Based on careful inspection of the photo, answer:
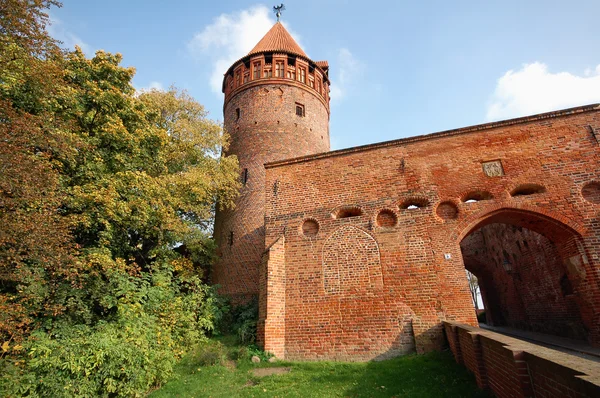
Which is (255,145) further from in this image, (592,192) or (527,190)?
(592,192)

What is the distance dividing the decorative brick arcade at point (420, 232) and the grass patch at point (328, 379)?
742mm

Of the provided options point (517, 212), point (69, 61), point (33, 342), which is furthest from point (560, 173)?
point (69, 61)

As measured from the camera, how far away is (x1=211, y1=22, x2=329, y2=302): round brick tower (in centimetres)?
1397

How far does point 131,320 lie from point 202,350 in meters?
2.43

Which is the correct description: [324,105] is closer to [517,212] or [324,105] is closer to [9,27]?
[517,212]

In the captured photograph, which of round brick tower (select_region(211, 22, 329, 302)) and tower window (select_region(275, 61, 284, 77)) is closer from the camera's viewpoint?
round brick tower (select_region(211, 22, 329, 302))

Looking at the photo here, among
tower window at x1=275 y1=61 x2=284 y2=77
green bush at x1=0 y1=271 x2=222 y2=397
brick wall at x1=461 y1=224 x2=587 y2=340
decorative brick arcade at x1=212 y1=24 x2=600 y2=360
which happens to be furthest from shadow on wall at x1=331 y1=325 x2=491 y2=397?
tower window at x1=275 y1=61 x2=284 y2=77

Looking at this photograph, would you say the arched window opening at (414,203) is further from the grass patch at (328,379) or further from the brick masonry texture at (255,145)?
the brick masonry texture at (255,145)

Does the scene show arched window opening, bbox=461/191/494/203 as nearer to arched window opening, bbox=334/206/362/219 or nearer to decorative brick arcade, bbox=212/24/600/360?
decorative brick arcade, bbox=212/24/600/360

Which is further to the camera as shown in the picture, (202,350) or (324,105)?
(324,105)

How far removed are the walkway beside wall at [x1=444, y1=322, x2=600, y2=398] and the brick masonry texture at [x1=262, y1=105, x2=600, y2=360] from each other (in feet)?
8.32

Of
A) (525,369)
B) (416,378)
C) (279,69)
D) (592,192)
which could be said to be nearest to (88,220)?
(416,378)

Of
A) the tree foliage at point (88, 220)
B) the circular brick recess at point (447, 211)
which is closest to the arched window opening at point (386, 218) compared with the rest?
the circular brick recess at point (447, 211)

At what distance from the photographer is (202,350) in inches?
368
